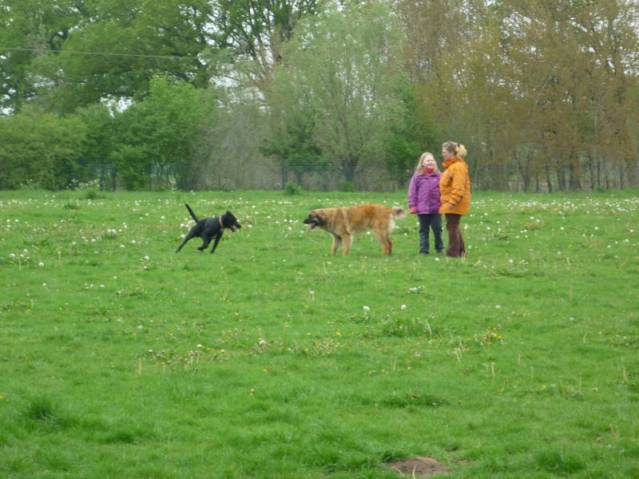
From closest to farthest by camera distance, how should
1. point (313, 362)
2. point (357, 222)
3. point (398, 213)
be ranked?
1. point (313, 362)
2. point (357, 222)
3. point (398, 213)

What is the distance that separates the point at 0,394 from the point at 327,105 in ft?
150

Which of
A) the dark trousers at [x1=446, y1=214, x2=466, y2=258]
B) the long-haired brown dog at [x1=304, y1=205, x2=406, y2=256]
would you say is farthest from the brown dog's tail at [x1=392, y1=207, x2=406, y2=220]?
the dark trousers at [x1=446, y1=214, x2=466, y2=258]

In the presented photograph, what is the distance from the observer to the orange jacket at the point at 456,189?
730 inches

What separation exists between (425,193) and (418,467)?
40.6 ft

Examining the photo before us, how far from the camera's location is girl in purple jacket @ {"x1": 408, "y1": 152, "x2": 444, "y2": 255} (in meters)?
19.4

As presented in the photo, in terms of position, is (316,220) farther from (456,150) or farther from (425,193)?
(456,150)

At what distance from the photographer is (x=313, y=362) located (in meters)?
10.6

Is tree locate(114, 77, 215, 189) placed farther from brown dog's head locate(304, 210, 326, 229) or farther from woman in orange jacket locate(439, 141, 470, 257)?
woman in orange jacket locate(439, 141, 470, 257)

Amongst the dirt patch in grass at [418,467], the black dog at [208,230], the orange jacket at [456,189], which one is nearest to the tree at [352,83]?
the black dog at [208,230]

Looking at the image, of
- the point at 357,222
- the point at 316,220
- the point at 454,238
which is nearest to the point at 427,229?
the point at 454,238

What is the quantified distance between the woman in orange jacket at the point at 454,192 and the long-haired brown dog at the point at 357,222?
124cm

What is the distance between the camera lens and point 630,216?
26938 millimetres

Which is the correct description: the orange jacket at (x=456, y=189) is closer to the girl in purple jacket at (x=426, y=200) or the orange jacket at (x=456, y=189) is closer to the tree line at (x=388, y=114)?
the girl in purple jacket at (x=426, y=200)

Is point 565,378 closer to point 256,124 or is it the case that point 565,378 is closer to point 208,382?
point 208,382
